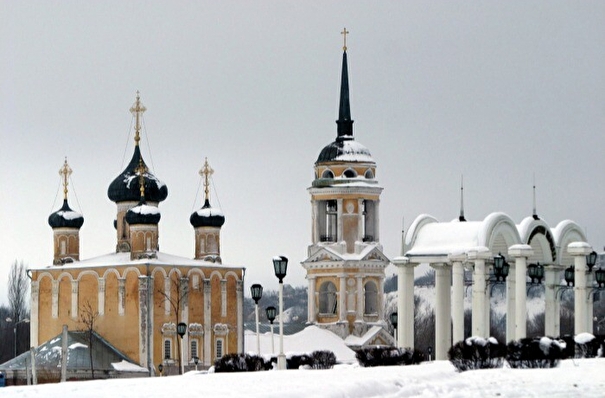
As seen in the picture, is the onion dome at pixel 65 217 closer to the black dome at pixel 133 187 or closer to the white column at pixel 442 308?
the black dome at pixel 133 187

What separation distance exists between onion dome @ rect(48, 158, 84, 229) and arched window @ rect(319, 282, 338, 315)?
10.8m

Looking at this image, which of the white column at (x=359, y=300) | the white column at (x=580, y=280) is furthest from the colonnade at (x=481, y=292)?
the white column at (x=359, y=300)

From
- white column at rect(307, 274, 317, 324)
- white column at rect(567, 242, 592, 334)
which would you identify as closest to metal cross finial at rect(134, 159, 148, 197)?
white column at rect(307, 274, 317, 324)

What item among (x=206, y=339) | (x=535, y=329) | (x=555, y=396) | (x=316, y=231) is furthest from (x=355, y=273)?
(x=555, y=396)

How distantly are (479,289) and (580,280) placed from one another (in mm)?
2912

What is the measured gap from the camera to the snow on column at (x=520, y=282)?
34656 mm

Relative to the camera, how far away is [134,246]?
62281 mm

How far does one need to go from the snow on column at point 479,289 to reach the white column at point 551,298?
179 inches

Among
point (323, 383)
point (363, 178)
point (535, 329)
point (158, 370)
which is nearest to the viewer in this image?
point (323, 383)

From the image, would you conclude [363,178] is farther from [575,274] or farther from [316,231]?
[575,274]

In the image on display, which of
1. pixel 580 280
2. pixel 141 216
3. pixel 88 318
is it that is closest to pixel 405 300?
pixel 580 280

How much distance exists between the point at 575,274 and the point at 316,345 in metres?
29.1

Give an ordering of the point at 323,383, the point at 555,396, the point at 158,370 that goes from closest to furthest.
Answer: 1. the point at 323,383
2. the point at 555,396
3. the point at 158,370

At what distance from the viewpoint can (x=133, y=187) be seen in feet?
212
